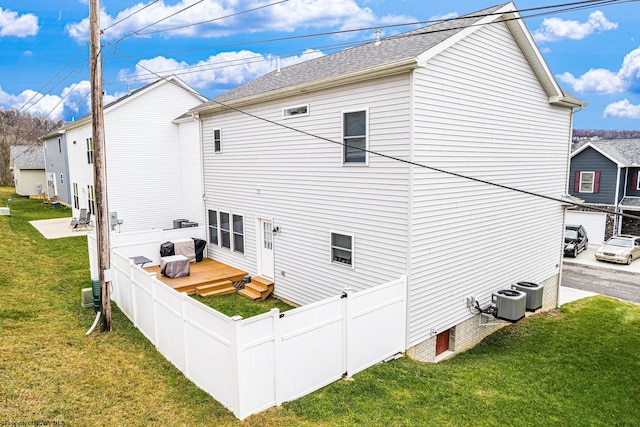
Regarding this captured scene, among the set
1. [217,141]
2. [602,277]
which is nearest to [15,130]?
[217,141]

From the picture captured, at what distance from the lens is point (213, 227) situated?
50.3 ft

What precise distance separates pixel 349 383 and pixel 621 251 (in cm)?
2051

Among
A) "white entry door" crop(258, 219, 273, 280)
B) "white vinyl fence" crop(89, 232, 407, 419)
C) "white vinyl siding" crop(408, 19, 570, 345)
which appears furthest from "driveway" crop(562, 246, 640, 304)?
"white entry door" crop(258, 219, 273, 280)

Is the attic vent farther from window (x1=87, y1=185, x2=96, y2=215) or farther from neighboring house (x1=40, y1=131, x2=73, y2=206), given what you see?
neighboring house (x1=40, y1=131, x2=73, y2=206)

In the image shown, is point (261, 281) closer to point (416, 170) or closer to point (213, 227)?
point (213, 227)

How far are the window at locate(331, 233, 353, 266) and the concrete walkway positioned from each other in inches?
658

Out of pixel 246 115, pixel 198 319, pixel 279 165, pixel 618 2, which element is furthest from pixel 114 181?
pixel 618 2

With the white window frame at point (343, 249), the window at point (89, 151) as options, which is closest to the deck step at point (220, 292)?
the white window frame at point (343, 249)

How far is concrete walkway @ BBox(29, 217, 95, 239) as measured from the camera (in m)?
20.8

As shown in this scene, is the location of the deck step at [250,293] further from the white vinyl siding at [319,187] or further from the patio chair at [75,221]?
the patio chair at [75,221]

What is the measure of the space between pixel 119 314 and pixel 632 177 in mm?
29984

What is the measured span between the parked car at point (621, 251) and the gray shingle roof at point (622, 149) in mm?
5914

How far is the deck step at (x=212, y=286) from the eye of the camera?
40.2 ft

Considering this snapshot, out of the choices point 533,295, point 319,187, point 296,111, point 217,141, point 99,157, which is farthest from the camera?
point 217,141
